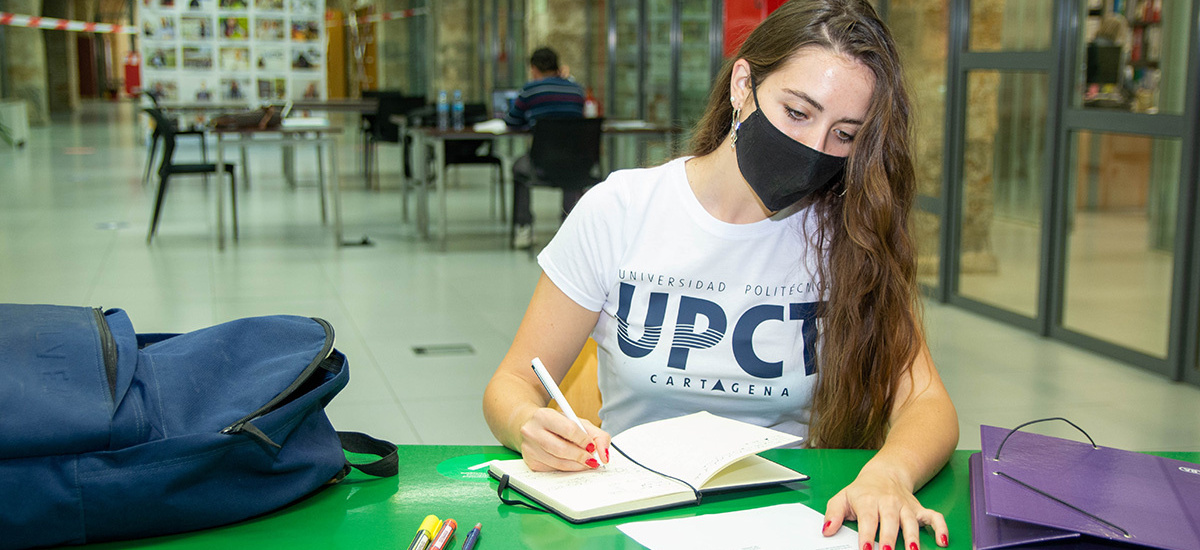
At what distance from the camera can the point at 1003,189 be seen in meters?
4.98

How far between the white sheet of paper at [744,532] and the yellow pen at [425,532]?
0.62ft

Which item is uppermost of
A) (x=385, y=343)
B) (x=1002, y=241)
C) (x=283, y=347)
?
(x=283, y=347)

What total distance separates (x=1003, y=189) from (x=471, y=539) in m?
4.49

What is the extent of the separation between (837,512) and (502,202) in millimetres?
6823

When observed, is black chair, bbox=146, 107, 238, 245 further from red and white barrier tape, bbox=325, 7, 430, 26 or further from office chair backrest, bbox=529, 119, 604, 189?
red and white barrier tape, bbox=325, 7, 430, 26

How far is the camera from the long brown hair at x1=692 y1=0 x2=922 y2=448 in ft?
4.78

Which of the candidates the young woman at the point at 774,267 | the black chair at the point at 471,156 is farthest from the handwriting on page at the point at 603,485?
the black chair at the point at 471,156

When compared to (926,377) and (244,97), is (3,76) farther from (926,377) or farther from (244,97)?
(926,377)

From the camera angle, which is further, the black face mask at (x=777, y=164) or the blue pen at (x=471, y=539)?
the black face mask at (x=777, y=164)

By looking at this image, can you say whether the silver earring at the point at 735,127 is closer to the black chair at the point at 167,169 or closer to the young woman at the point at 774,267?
the young woman at the point at 774,267

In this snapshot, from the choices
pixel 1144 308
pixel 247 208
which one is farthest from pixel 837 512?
pixel 247 208

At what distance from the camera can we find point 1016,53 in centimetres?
467

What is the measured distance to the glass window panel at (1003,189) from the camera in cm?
469

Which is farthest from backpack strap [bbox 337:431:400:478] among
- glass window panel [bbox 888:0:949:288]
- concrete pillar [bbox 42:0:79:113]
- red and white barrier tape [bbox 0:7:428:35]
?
concrete pillar [bbox 42:0:79:113]
